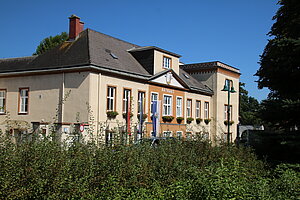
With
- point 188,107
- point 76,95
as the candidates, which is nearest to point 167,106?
point 188,107

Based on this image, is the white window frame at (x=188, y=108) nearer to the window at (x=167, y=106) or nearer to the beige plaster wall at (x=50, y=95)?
the window at (x=167, y=106)

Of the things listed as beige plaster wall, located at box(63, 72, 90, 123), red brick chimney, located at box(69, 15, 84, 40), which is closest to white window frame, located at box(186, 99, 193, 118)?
red brick chimney, located at box(69, 15, 84, 40)

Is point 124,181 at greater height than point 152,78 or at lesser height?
lesser

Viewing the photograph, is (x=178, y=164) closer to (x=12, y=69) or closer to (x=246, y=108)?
(x=12, y=69)

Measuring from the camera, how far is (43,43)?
44.6m

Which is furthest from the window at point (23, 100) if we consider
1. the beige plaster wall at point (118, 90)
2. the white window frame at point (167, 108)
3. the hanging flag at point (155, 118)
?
the white window frame at point (167, 108)

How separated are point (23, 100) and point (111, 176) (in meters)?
21.4

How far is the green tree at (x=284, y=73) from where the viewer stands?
48.1 feet

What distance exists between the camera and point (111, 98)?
26078 mm

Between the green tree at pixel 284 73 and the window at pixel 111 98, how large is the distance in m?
12.0

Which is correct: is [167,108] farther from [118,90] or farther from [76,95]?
[76,95]

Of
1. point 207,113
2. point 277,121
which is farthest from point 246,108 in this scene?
point 277,121

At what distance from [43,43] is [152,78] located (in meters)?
20.6

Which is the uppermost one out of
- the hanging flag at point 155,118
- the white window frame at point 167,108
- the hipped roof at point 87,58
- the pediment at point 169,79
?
the hipped roof at point 87,58
